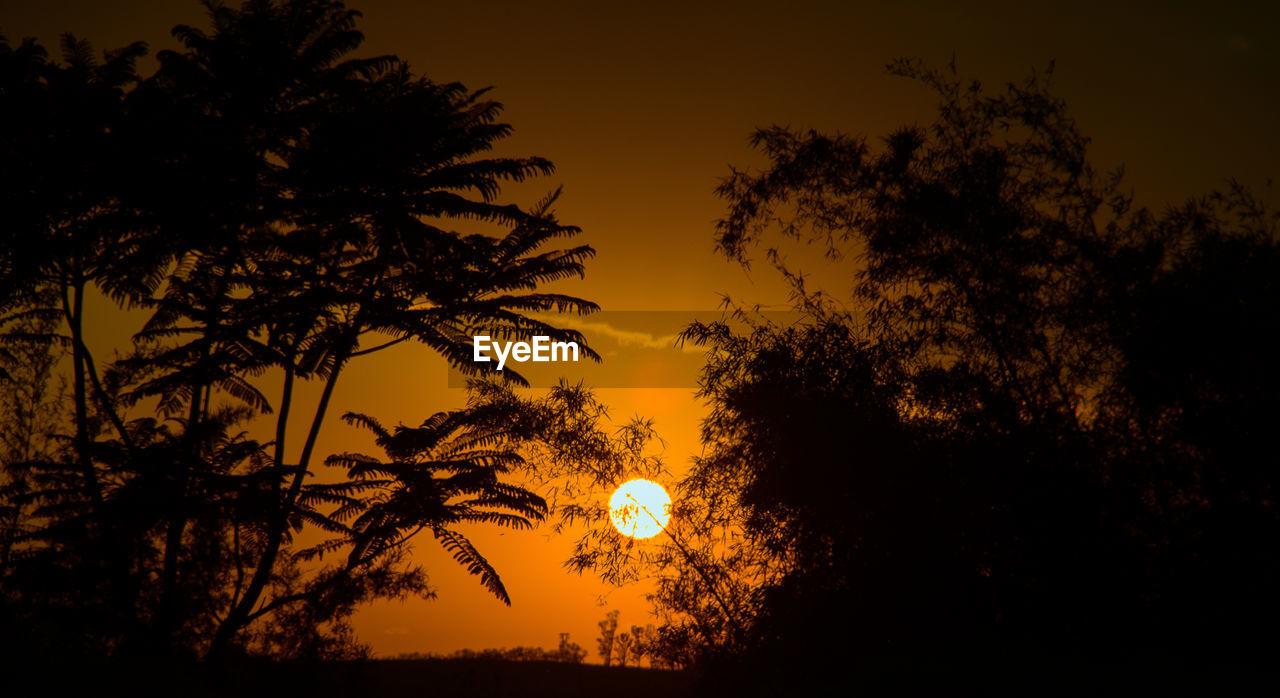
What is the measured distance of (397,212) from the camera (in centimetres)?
1118

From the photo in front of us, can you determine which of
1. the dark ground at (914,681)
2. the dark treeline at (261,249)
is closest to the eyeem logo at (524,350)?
the dark treeline at (261,249)

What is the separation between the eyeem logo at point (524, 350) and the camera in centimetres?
1220

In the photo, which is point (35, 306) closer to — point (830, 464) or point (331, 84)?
point (331, 84)

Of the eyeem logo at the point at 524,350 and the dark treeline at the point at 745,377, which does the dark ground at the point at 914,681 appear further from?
the eyeem logo at the point at 524,350

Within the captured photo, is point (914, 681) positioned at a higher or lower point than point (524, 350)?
lower

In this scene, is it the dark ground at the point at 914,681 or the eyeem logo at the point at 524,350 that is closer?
the dark ground at the point at 914,681

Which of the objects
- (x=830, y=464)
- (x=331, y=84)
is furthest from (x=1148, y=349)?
(x=331, y=84)

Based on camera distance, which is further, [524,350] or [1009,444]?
[524,350]

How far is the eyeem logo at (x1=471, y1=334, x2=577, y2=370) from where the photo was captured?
1220 centimetres

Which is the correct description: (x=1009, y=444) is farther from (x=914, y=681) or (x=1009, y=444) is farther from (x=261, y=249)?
(x=261, y=249)

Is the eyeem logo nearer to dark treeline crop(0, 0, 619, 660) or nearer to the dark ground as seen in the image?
dark treeline crop(0, 0, 619, 660)

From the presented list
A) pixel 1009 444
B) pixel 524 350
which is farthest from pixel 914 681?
pixel 524 350

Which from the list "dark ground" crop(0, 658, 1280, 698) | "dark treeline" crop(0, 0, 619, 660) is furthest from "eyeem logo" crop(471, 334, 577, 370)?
"dark ground" crop(0, 658, 1280, 698)

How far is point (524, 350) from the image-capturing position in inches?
504
